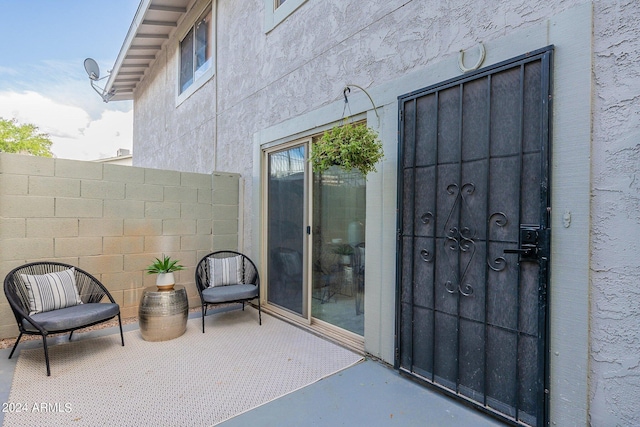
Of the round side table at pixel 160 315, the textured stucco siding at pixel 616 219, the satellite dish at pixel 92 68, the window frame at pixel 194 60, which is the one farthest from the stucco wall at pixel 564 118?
the satellite dish at pixel 92 68

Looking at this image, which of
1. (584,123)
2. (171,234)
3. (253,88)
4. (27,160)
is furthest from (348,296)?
(27,160)

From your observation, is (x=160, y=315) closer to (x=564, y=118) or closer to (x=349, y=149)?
(x=349, y=149)

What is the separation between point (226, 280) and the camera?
13.3 ft

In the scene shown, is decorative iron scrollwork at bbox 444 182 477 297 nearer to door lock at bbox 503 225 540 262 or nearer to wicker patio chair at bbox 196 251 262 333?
door lock at bbox 503 225 540 262

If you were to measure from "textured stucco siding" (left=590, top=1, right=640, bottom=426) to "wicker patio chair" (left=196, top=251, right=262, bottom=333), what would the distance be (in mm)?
3139

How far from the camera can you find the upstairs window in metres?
5.96

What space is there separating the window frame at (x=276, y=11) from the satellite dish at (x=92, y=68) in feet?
23.8

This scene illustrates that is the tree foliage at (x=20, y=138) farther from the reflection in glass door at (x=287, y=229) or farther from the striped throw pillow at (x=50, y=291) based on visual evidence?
the reflection in glass door at (x=287, y=229)

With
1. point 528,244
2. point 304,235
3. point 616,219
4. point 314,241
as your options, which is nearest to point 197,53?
point 304,235

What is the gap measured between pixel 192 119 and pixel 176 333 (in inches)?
183

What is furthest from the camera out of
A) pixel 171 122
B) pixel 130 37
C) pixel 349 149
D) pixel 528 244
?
pixel 171 122

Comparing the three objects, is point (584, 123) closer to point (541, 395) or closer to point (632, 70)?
point (632, 70)

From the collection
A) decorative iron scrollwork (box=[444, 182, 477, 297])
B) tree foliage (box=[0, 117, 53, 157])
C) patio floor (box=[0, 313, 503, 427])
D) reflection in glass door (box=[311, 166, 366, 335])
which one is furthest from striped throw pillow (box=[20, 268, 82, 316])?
tree foliage (box=[0, 117, 53, 157])

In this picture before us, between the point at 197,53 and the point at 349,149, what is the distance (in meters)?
5.50
